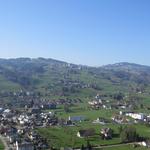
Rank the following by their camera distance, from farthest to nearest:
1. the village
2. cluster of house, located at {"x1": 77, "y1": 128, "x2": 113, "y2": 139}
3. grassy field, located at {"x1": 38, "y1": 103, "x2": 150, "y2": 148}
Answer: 1. cluster of house, located at {"x1": 77, "y1": 128, "x2": 113, "y2": 139}
2. the village
3. grassy field, located at {"x1": 38, "y1": 103, "x2": 150, "y2": 148}

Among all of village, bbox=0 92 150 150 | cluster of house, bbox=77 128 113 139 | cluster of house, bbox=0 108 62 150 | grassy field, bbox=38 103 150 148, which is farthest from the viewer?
cluster of house, bbox=77 128 113 139

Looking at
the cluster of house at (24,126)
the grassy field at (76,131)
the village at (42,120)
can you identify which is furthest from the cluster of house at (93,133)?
the cluster of house at (24,126)

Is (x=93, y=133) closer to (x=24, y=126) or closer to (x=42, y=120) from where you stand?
(x=24, y=126)

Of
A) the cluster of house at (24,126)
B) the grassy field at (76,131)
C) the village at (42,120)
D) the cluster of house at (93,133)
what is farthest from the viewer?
the cluster of house at (93,133)

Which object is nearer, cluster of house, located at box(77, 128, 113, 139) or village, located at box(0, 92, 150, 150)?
village, located at box(0, 92, 150, 150)

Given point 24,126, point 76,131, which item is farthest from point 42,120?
point 76,131

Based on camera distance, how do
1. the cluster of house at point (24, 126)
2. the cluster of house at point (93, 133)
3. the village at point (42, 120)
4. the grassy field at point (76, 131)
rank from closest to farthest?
the cluster of house at point (24, 126)
the grassy field at point (76, 131)
the village at point (42, 120)
the cluster of house at point (93, 133)

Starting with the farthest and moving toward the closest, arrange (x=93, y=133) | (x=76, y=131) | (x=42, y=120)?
(x=42, y=120), (x=76, y=131), (x=93, y=133)

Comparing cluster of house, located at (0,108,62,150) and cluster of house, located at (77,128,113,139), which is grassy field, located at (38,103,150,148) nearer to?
cluster of house, located at (77,128,113,139)

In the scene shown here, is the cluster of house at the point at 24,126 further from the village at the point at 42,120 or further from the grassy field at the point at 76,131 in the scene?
the grassy field at the point at 76,131

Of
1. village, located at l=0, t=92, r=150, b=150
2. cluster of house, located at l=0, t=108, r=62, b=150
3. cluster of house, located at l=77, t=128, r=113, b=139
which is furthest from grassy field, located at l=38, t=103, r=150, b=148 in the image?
cluster of house, located at l=0, t=108, r=62, b=150

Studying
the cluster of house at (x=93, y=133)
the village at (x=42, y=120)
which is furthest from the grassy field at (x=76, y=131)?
the village at (x=42, y=120)

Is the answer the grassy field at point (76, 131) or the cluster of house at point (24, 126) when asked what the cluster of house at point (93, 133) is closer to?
the grassy field at point (76, 131)

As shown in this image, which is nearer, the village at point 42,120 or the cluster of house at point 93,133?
the village at point 42,120
